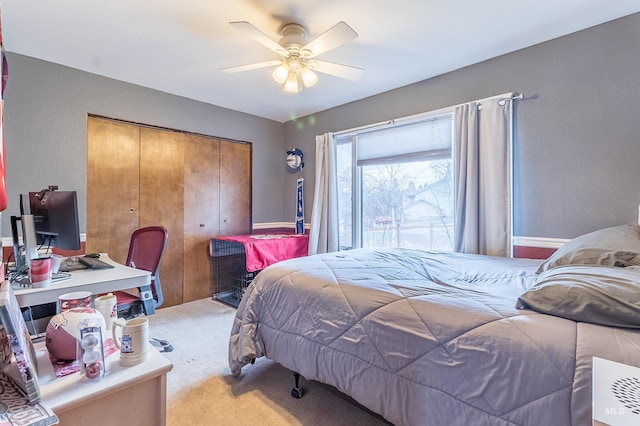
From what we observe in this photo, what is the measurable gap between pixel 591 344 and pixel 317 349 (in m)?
1.11

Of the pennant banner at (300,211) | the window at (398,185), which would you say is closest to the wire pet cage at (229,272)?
the pennant banner at (300,211)

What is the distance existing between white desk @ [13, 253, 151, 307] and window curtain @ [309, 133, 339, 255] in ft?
7.54

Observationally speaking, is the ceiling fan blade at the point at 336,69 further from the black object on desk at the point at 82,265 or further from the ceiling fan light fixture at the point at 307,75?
the black object on desk at the point at 82,265

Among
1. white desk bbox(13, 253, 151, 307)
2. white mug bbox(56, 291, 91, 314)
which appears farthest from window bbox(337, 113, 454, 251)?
white mug bbox(56, 291, 91, 314)

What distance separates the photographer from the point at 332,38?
1.91 m

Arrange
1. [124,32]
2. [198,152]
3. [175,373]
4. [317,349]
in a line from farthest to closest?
[198,152] → [124,32] → [175,373] → [317,349]

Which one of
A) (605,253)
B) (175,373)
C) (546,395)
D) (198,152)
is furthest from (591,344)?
(198,152)

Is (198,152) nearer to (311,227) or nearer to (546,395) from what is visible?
(311,227)

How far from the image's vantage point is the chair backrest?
2.36 metres

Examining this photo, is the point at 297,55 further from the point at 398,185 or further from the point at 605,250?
the point at 605,250

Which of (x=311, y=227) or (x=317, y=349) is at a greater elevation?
(x=311, y=227)

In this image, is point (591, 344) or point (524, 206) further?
point (524, 206)

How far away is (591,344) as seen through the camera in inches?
36.4

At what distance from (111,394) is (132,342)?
5.3 inches
